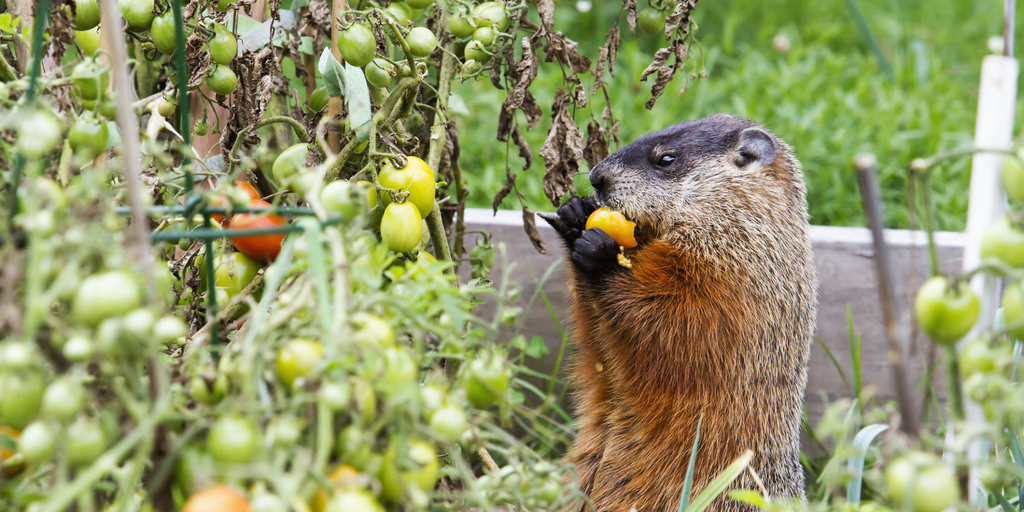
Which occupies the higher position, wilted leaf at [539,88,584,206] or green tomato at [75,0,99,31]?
green tomato at [75,0,99,31]

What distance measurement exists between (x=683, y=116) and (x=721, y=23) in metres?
2.21

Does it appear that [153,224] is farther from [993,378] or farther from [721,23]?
[721,23]

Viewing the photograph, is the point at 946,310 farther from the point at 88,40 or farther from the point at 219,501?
the point at 88,40

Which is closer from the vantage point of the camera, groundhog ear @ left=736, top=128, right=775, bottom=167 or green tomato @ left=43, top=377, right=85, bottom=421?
green tomato @ left=43, top=377, right=85, bottom=421

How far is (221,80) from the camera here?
1.75 meters

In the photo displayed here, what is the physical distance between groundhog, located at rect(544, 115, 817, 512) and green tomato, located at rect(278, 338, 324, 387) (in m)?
1.45

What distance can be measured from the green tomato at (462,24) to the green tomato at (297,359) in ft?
3.57

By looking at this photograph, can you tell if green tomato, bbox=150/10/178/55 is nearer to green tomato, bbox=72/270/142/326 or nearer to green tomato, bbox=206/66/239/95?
green tomato, bbox=206/66/239/95

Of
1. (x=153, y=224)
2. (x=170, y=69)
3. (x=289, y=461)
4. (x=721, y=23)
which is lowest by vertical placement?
(x=289, y=461)

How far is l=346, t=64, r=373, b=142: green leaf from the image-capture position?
1.69 meters

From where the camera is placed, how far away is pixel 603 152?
8.61 ft

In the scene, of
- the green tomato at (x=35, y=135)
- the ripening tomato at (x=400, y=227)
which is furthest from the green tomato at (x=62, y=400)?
the ripening tomato at (x=400, y=227)

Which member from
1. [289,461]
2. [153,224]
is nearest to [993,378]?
[289,461]

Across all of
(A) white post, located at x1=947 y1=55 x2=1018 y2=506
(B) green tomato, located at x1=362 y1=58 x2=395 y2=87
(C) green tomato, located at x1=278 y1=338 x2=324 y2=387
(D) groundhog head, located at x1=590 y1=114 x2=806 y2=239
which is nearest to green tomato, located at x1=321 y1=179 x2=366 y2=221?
(C) green tomato, located at x1=278 y1=338 x2=324 y2=387
